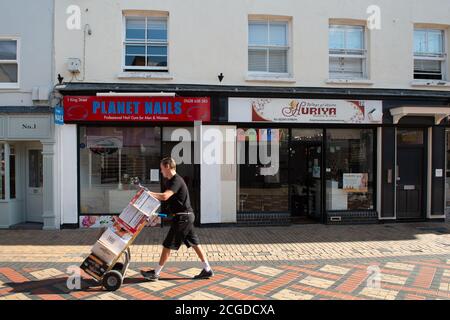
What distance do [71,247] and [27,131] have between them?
11.4 ft

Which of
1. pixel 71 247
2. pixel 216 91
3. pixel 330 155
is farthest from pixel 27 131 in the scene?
pixel 330 155

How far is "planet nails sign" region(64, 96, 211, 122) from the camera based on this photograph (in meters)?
9.02

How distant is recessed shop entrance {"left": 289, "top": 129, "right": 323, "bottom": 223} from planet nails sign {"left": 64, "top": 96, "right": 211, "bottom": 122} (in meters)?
2.76

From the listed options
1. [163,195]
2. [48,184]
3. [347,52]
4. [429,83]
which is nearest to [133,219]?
[163,195]

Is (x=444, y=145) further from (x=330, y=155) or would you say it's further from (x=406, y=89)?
(x=330, y=155)

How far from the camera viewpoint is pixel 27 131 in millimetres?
9156

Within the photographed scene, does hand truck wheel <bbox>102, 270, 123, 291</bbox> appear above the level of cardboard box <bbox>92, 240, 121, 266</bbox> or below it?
below

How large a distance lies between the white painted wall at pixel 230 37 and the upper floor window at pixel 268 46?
1.07 ft

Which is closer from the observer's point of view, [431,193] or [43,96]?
[43,96]

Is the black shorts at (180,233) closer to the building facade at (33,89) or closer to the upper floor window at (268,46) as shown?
the building facade at (33,89)

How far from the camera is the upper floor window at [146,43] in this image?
9.58 meters

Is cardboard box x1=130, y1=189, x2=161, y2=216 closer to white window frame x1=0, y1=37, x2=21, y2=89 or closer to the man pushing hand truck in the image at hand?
the man pushing hand truck

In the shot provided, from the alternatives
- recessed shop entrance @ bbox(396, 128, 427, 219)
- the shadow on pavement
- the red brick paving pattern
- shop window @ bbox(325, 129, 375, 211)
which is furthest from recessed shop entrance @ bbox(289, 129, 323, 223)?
the red brick paving pattern

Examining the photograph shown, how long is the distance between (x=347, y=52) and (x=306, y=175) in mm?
3637
